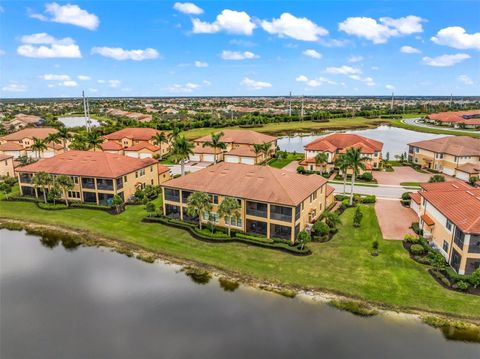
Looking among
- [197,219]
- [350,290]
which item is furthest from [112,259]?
[350,290]

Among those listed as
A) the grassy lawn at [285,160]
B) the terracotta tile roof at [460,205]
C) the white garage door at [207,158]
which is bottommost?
the grassy lawn at [285,160]

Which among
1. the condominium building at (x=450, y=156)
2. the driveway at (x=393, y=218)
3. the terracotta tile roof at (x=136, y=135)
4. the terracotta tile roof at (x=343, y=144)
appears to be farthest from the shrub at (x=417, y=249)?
the terracotta tile roof at (x=136, y=135)

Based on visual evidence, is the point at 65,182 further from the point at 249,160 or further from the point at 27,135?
the point at 27,135

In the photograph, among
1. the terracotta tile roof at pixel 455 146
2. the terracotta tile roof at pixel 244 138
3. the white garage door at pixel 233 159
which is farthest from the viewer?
the terracotta tile roof at pixel 244 138

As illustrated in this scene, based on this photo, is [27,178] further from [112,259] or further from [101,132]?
[101,132]

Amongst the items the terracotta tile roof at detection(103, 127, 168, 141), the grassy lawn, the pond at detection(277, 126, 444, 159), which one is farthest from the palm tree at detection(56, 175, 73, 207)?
the pond at detection(277, 126, 444, 159)

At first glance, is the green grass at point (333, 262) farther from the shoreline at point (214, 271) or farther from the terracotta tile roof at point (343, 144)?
the terracotta tile roof at point (343, 144)
